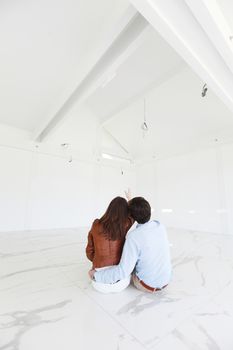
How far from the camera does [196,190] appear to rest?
18.5 ft

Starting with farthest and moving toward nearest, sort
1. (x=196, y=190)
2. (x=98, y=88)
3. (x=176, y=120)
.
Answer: (x=196, y=190) → (x=176, y=120) → (x=98, y=88)

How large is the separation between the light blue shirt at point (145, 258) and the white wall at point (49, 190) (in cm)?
417

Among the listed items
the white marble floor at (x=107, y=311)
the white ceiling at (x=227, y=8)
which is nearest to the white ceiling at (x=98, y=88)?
the white ceiling at (x=227, y=8)

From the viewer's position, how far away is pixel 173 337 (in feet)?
3.76

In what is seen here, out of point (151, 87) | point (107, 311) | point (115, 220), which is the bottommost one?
point (107, 311)

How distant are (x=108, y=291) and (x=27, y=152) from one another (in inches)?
189

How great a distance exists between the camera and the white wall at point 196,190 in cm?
504

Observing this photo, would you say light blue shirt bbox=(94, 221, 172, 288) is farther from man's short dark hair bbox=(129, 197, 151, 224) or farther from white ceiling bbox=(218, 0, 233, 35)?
white ceiling bbox=(218, 0, 233, 35)

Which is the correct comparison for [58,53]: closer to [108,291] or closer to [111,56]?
[111,56]

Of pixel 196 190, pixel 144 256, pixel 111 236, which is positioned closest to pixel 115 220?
pixel 111 236

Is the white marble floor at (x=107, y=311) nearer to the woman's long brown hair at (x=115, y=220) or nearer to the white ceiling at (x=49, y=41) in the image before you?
the woman's long brown hair at (x=115, y=220)

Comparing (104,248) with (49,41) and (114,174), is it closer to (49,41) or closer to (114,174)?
(49,41)

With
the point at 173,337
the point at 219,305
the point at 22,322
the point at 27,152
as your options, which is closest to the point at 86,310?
the point at 22,322

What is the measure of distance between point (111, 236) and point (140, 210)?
0.36 m
